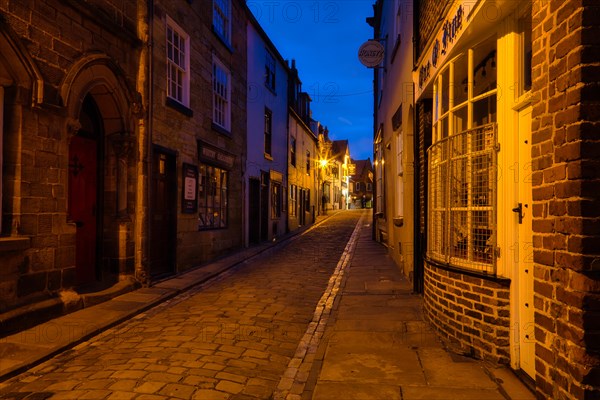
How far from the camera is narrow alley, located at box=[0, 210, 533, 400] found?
390 centimetres

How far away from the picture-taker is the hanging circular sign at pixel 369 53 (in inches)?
450

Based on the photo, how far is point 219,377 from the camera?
4254mm

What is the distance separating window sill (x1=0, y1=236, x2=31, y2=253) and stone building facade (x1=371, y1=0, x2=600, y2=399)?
5.30m

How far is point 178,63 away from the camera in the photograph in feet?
34.6

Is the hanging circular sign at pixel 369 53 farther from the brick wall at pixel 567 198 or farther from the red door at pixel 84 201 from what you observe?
the brick wall at pixel 567 198

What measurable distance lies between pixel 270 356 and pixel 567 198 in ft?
11.1

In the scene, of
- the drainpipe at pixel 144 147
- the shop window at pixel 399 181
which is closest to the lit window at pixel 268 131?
the shop window at pixel 399 181

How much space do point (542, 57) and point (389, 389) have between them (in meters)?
2.97

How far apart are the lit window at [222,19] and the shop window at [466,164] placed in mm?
9067

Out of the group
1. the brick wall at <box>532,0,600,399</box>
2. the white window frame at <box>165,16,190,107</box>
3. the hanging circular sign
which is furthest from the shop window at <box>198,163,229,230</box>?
the brick wall at <box>532,0,600,399</box>

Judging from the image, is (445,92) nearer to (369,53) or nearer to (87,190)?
(87,190)

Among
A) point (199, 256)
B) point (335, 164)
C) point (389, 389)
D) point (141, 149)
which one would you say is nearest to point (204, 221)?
point (199, 256)

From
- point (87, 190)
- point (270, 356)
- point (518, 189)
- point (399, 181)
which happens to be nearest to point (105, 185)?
point (87, 190)

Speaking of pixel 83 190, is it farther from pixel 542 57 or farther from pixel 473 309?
pixel 542 57
